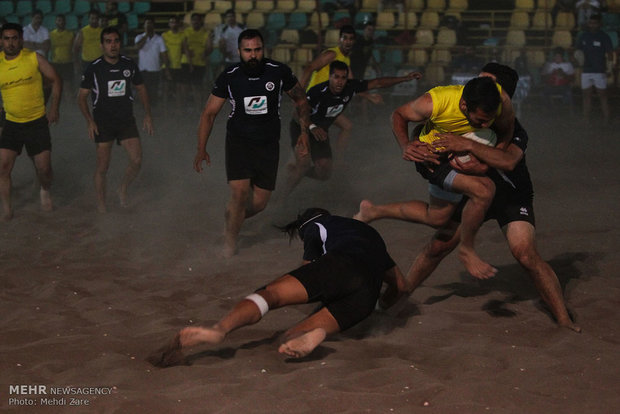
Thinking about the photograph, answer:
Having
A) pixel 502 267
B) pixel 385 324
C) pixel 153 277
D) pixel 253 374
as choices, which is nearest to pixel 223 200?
pixel 153 277

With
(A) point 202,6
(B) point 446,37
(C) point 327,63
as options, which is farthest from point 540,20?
(C) point 327,63

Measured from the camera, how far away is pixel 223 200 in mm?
10516

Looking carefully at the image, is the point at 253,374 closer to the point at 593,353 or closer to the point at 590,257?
the point at 593,353

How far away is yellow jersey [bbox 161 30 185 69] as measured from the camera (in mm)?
16938

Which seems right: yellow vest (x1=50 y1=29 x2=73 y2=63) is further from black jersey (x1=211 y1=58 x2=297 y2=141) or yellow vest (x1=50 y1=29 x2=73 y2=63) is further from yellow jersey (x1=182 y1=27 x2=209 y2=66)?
black jersey (x1=211 y1=58 x2=297 y2=141)

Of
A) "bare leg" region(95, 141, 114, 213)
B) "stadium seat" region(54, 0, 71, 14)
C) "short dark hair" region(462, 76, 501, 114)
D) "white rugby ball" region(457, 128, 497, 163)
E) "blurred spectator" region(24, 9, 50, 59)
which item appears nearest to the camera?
"short dark hair" region(462, 76, 501, 114)

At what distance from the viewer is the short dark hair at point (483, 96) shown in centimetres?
547

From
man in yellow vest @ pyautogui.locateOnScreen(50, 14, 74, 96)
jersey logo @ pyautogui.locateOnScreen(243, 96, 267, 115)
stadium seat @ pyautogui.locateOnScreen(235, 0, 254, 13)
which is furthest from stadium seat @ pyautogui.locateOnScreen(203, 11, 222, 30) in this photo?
jersey logo @ pyautogui.locateOnScreen(243, 96, 267, 115)

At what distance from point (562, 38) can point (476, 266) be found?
12.7 meters

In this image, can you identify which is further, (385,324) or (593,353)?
(385,324)

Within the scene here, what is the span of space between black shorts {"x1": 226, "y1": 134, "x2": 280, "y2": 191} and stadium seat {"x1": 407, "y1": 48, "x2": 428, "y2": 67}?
1000cm

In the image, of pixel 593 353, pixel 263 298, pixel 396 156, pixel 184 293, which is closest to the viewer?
pixel 263 298

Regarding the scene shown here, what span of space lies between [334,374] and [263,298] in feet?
1.93

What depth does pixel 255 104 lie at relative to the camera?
795 centimetres
